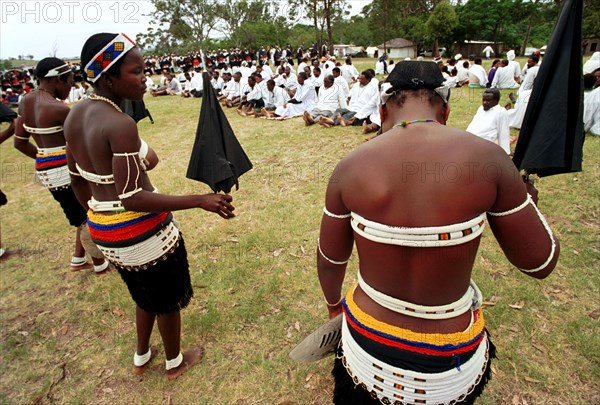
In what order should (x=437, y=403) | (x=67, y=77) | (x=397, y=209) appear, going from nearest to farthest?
(x=397, y=209) → (x=437, y=403) → (x=67, y=77)

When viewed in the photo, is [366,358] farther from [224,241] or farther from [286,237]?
[224,241]

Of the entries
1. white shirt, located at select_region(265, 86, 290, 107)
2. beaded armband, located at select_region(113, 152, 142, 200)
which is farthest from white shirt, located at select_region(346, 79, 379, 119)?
beaded armband, located at select_region(113, 152, 142, 200)

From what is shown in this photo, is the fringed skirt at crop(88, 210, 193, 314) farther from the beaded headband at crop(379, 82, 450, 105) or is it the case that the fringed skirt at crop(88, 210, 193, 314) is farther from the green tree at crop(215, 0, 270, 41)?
the green tree at crop(215, 0, 270, 41)

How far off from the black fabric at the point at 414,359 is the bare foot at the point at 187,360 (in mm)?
1891

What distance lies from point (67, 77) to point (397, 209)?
3542mm

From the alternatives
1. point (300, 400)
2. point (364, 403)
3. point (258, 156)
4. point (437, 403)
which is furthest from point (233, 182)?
point (258, 156)

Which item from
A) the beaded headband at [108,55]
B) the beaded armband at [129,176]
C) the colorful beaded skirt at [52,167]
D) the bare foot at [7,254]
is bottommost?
the bare foot at [7,254]

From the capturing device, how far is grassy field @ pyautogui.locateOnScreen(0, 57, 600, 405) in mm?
2494

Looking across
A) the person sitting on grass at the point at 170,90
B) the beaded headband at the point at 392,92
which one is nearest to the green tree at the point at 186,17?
the person sitting on grass at the point at 170,90

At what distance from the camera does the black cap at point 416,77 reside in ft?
3.95

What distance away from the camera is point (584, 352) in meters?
2.51

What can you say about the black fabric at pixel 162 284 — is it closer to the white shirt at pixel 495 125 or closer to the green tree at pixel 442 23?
the white shirt at pixel 495 125

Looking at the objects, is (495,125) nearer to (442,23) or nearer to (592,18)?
(442,23)

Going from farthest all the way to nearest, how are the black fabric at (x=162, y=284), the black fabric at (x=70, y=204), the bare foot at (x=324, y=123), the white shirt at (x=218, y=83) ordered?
the white shirt at (x=218, y=83)
the bare foot at (x=324, y=123)
the black fabric at (x=70, y=204)
the black fabric at (x=162, y=284)
